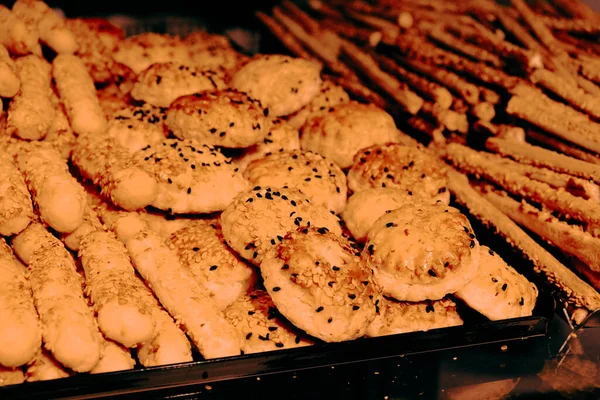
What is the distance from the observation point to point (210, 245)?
268 cm

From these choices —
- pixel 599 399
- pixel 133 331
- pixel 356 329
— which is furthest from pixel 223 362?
pixel 599 399

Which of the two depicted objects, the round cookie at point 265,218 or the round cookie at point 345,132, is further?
the round cookie at point 345,132

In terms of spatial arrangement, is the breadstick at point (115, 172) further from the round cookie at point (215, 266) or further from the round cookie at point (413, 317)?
the round cookie at point (413, 317)

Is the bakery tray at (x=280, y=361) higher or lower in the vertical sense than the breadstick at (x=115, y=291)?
lower

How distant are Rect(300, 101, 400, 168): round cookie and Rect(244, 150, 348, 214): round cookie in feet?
0.88

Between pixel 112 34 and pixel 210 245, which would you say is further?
pixel 112 34

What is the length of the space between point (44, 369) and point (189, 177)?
1.15 metres

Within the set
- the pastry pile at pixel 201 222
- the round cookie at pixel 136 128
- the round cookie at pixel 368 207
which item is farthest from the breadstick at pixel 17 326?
the round cookie at pixel 368 207

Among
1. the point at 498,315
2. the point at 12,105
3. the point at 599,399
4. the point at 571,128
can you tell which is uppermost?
the point at 571,128

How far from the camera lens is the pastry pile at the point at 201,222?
211cm

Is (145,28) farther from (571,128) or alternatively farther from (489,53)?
(571,128)

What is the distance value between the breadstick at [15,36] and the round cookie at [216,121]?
993 mm

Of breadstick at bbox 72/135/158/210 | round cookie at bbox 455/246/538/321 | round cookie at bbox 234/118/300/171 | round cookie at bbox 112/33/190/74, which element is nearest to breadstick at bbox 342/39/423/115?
round cookie at bbox 234/118/300/171

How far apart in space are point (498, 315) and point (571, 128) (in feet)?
5.08
